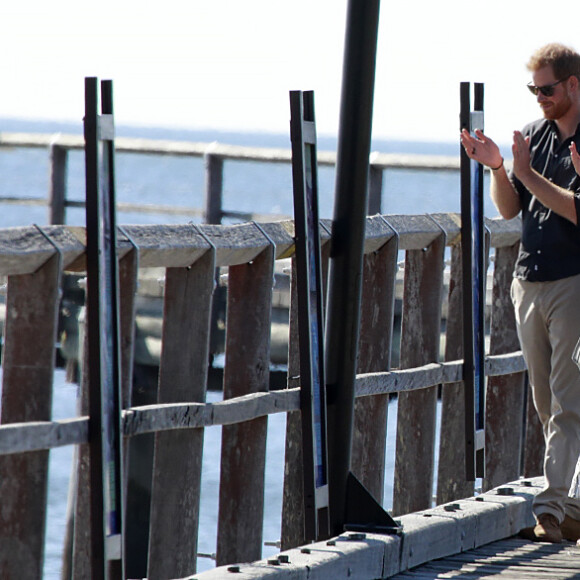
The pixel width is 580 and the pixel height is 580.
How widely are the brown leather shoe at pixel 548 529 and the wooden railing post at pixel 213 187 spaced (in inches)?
211

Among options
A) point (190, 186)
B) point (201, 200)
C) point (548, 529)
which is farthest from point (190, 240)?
point (190, 186)

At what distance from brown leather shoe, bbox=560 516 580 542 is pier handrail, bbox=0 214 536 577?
0.45 m

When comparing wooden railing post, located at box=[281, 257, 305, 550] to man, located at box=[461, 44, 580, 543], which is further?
man, located at box=[461, 44, 580, 543]

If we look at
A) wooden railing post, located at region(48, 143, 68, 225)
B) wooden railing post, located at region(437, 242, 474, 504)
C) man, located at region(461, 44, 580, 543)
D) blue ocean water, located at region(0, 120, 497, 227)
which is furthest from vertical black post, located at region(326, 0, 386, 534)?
blue ocean water, located at region(0, 120, 497, 227)

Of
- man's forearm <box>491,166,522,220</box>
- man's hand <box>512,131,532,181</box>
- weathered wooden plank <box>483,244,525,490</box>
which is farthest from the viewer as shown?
weathered wooden plank <box>483,244,525,490</box>

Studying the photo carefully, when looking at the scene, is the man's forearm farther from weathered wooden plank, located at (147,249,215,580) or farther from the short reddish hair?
weathered wooden plank, located at (147,249,215,580)

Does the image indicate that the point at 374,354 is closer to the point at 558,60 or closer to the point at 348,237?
the point at 348,237

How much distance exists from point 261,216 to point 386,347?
4.93 m

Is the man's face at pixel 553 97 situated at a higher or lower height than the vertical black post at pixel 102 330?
higher

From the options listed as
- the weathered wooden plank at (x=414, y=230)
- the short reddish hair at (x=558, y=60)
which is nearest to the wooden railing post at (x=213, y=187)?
the weathered wooden plank at (x=414, y=230)

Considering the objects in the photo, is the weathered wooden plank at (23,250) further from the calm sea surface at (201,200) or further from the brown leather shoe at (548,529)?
the brown leather shoe at (548,529)

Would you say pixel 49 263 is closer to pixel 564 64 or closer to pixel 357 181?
pixel 357 181

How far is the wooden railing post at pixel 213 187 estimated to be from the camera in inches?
376

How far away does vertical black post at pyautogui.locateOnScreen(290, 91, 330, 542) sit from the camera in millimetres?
3592
